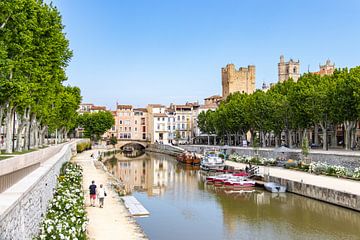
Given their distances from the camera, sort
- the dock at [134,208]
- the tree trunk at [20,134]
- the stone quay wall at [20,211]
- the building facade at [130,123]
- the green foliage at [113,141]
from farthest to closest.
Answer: the building facade at [130,123]
the green foliage at [113,141]
the tree trunk at [20,134]
the dock at [134,208]
the stone quay wall at [20,211]

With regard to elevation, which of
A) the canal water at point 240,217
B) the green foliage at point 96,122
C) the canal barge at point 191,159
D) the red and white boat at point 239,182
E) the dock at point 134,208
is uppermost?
the green foliage at point 96,122

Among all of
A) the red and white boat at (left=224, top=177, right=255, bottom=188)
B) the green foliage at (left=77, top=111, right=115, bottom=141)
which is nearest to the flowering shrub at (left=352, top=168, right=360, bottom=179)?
the red and white boat at (left=224, top=177, right=255, bottom=188)

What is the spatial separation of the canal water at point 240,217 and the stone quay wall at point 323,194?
0.42 meters

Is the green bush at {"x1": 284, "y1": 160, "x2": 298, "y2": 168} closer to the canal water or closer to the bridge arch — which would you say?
the canal water

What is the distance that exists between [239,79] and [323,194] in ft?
375

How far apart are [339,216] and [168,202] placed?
13.6 meters

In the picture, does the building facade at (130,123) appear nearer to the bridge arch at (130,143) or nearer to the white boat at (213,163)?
the bridge arch at (130,143)

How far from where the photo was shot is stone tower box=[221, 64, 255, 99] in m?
141

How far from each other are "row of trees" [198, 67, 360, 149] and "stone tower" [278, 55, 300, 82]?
7764cm

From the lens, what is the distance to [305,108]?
56188 millimetres

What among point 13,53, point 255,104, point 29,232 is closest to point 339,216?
point 29,232

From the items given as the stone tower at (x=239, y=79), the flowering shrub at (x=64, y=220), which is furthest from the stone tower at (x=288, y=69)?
the flowering shrub at (x=64, y=220)

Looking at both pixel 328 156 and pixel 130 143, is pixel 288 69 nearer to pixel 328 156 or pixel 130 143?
pixel 130 143

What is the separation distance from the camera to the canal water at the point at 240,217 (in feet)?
74.0
